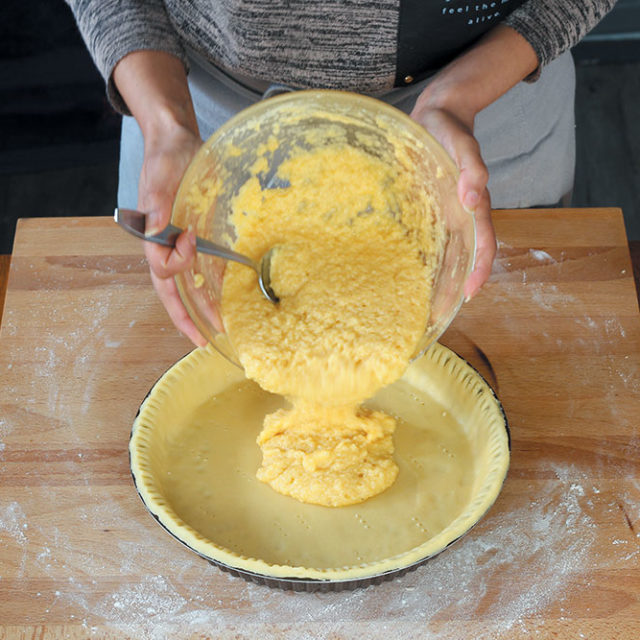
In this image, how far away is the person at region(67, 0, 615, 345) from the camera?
0.97 m

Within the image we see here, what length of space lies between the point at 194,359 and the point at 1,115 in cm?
120

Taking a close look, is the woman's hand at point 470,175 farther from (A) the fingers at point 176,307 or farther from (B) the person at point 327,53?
(A) the fingers at point 176,307

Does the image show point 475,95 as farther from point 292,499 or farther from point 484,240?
point 292,499

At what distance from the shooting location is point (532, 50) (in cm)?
107

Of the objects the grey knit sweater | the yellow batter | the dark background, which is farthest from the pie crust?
the dark background

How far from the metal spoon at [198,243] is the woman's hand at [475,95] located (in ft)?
0.70

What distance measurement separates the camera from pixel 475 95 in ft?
3.41

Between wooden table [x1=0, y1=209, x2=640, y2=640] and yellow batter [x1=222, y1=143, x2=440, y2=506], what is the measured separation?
131mm

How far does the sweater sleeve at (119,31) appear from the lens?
107cm

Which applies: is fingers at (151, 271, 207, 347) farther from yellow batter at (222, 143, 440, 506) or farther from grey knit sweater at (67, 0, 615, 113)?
grey knit sweater at (67, 0, 615, 113)

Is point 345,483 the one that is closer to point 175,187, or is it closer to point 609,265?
point 175,187

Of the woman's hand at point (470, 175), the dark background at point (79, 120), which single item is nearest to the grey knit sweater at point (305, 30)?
the woman's hand at point (470, 175)

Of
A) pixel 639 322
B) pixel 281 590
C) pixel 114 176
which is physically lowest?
pixel 114 176

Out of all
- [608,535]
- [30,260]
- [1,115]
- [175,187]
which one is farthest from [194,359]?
[1,115]
